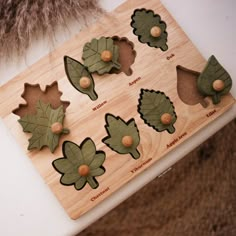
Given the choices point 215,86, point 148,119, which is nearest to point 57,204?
point 148,119

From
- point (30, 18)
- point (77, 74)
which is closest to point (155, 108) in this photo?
point (77, 74)

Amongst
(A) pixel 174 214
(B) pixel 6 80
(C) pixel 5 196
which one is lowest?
(A) pixel 174 214

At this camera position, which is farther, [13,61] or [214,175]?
[214,175]

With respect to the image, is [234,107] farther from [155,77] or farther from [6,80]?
[6,80]

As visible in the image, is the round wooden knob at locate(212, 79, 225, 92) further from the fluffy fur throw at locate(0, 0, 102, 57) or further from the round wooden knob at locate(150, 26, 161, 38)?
the fluffy fur throw at locate(0, 0, 102, 57)

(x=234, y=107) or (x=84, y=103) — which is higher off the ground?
(x=84, y=103)

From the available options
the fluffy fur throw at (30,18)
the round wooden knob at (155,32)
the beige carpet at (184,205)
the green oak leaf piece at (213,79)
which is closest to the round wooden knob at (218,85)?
the green oak leaf piece at (213,79)

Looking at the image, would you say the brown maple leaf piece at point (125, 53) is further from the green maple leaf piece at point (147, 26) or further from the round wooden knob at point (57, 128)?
the round wooden knob at point (57, 128)
